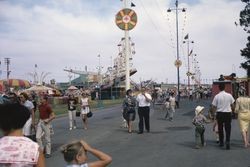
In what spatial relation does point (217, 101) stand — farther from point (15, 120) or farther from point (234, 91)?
point (234, 91)

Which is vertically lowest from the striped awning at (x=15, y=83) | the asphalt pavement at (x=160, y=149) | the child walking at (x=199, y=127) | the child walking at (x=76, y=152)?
the asphalt pavement at (x=160, y=149)

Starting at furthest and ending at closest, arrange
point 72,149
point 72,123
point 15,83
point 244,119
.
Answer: point 15,83 < point 72,123 < point 244,119 < point 72,149

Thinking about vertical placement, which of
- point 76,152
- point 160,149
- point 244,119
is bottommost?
point 160,149


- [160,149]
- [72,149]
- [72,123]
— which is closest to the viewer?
[72,149]

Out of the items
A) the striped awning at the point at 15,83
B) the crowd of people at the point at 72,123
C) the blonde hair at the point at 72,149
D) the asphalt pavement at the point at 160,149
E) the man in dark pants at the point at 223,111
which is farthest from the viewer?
the striped awning at the point at 15,83

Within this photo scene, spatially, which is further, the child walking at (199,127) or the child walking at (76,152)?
the child walking at (199,127)

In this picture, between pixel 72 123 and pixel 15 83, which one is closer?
pixel 72 123

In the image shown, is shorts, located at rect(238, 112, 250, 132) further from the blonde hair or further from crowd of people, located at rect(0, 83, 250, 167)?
the blonde hair

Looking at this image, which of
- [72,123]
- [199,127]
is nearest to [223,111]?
[199,127]

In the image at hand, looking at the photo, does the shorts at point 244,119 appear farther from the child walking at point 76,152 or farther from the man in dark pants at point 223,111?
the child walking at point 76,152

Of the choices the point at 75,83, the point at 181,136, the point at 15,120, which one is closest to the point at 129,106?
the point at 181,136

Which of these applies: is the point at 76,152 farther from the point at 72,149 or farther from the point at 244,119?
the point at 244,119

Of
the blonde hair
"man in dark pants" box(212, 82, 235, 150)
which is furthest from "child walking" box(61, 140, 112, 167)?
"man in dark pants" box(212, 82, 235, 150)

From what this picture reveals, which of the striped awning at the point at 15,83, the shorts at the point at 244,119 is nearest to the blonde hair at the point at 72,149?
the shorts at the point at 244,119
